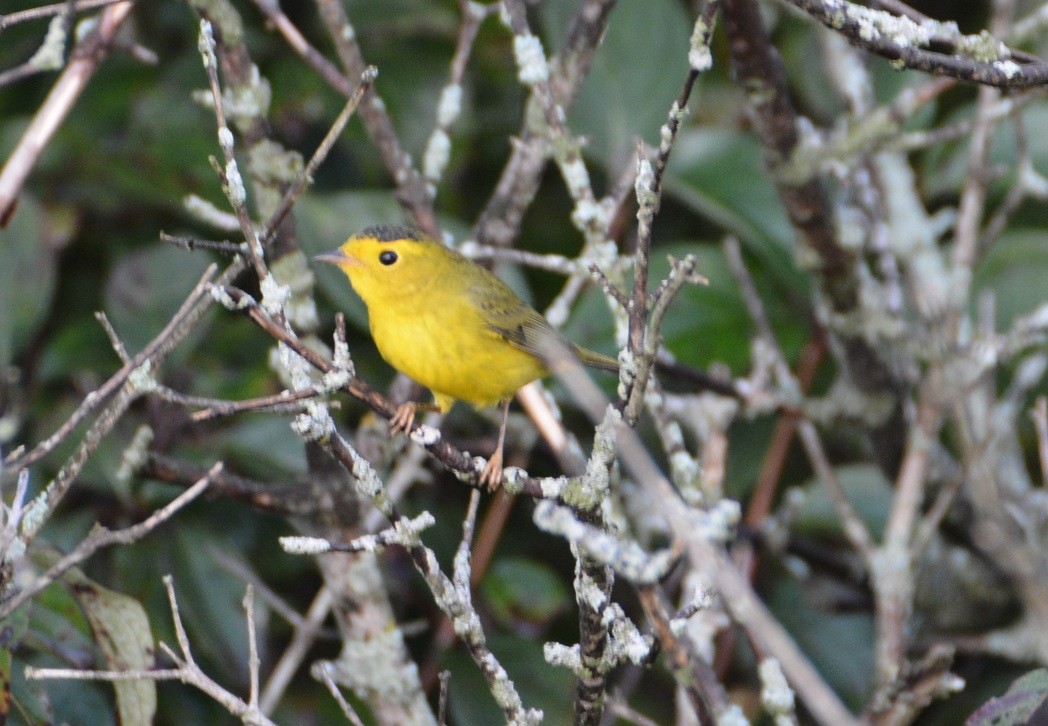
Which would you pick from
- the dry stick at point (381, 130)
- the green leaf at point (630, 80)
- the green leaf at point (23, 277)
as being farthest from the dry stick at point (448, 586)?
the green leaf at point (630, 80)

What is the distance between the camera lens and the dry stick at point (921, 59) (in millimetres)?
1712

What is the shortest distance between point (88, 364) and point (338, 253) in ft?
2.45

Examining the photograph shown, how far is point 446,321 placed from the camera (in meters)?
3.07

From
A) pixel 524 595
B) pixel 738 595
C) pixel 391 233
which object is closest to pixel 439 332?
pixel 391 233

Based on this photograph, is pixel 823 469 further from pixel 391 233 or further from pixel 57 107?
pixel 57 107

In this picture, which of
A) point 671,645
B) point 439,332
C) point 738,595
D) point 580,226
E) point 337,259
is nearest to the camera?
point 738,595

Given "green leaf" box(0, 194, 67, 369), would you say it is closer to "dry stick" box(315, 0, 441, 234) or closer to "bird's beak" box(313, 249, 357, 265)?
"bird's beak" box(313, 249, 357, 265)

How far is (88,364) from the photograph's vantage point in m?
3.31

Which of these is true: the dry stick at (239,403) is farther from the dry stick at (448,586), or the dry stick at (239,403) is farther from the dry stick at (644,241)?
the dry stick at (644,241)

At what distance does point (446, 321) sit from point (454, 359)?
155 mm

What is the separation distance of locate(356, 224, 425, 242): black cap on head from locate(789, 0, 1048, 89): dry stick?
1.53 meters

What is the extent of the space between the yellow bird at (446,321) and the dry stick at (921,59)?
1.16 meters

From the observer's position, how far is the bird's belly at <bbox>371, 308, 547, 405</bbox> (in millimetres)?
2910

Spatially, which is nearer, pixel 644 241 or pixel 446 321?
pixel 644 241
